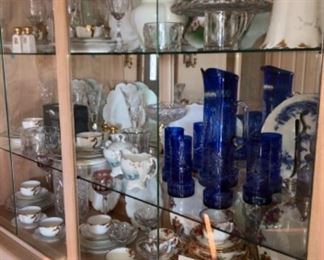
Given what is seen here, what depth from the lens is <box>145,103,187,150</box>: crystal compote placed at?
3.57 feet

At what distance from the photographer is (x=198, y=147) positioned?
1.03 metres

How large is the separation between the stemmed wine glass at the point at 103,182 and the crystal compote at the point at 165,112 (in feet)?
0.73

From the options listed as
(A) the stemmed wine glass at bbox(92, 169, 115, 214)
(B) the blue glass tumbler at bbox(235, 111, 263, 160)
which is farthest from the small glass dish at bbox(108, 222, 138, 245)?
(B) the blue glass tumbler at bbox(235, 111, 263, 160)

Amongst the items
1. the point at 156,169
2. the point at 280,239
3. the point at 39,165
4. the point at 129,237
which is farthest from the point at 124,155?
the point at 280,239

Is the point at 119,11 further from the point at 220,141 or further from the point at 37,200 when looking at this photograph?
the point at 37,200

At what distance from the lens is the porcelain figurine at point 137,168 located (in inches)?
41.6

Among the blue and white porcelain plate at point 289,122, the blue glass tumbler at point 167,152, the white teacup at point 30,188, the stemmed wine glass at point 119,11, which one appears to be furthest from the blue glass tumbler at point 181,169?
the white teacup at point 30,188

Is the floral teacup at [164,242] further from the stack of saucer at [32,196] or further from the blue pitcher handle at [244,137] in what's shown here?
the stack of saucer at [32,196]

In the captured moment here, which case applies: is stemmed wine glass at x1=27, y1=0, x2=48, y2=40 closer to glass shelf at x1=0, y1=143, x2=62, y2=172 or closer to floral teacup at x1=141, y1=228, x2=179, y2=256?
glass shelf at x1=0, y1=143, x2=62, y2=172

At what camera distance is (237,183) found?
3.13 ft

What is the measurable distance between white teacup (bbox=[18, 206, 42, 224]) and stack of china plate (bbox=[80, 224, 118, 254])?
284 millimetres

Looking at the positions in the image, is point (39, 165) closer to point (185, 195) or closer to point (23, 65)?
point (23, 65)

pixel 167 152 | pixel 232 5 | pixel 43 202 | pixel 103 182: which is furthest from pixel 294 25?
pixel 43 202

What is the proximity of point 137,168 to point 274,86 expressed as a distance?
0.43 meters
